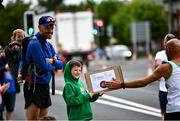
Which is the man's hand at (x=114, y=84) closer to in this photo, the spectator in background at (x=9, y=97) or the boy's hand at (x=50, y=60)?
the boy's hand at (x=50, y=60)

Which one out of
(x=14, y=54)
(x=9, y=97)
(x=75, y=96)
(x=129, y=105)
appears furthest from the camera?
(x=129, y=105)

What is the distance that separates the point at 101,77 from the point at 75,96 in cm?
50

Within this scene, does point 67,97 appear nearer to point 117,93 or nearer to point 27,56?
point 27,56

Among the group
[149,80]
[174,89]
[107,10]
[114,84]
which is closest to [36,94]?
[114,84]

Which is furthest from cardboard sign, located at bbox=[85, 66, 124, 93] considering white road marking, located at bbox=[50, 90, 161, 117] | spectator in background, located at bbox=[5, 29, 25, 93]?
white road marking, located at bbox=[50, 90, 161, 117]

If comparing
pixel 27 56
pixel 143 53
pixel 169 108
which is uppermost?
pixel 27 56

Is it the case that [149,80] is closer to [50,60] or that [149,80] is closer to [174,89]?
[174,89]

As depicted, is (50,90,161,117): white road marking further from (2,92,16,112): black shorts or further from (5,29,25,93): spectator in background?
(5,29,25,93): spectator in background

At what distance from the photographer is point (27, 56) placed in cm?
976

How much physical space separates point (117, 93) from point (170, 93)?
12.1 m

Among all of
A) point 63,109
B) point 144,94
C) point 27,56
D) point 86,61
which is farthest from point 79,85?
point 86,61

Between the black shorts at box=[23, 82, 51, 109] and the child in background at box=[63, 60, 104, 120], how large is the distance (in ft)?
3.00

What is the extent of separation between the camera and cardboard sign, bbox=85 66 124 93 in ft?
28.2

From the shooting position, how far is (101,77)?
8617 mm
